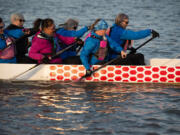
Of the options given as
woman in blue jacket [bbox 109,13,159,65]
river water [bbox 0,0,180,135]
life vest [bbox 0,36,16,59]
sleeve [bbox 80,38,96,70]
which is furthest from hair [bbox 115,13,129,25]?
life vest [bbox 0,36,16,59]

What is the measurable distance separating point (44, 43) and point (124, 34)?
1745 mm

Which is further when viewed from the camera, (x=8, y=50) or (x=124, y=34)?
(x=8, y=50)

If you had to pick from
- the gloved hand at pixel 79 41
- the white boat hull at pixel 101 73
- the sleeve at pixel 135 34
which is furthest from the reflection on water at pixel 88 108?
the sleeve at pixel 135 34

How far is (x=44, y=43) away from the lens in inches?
361

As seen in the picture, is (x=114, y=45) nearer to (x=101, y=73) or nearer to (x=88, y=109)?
(x=101, y=73)

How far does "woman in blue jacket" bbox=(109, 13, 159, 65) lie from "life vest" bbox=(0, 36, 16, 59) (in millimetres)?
2208

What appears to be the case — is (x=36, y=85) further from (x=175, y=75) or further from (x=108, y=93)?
(x=175, y=75)

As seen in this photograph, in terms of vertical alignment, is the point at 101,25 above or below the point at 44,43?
above

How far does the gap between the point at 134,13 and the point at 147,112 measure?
66.3 ft

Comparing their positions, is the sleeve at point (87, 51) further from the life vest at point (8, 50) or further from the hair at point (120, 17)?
the life vest at point (8, 50)

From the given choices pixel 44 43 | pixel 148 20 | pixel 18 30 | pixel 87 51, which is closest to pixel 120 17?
pixel 87 51

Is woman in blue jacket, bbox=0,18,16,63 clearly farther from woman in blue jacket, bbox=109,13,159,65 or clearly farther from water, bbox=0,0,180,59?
water, bbox=0,0,180,59

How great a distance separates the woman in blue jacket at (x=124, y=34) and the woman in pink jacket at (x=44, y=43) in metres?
1.30

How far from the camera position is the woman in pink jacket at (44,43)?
9.04 m
